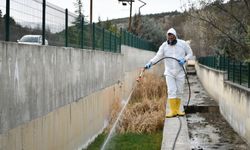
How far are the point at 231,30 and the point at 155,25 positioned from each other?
3518 centimetres

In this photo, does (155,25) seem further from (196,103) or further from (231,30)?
(196,103)

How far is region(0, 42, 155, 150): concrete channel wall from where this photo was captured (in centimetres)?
618

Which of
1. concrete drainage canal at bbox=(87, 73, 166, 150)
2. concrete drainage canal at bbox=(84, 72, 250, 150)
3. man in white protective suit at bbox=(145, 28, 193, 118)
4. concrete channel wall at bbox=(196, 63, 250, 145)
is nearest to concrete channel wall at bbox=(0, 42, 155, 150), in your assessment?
concrete drainage canal at bbox=(87, 73, 166, 150)

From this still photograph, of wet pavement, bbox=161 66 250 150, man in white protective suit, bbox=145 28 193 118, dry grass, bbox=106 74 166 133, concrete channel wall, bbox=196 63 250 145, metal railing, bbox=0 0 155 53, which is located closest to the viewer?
metal railing, bbox=0 0 155 53

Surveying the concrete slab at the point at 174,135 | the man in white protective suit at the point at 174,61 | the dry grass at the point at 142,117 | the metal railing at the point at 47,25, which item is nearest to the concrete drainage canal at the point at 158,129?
the dry grass at the point at 142,117

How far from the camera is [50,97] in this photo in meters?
8.20

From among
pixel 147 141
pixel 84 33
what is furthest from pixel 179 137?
pixel 84 33

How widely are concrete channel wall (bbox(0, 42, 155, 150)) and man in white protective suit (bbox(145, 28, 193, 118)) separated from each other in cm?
189

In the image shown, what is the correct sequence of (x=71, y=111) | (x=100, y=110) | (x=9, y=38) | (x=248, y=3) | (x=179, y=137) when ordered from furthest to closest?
(x=248, y=3)
(x=100, y=110)
(x=179, y=137)
(x=71, y=111)
(x=9, y=38)

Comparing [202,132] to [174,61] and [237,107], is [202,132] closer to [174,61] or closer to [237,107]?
[237,107]

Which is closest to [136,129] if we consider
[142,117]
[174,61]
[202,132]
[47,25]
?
[142,117]

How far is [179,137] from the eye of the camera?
10.9 m

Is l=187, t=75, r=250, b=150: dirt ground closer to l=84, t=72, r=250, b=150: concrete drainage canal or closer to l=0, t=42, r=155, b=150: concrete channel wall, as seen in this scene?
l=84, t=72, r=250, b=150: concrete drainage canal

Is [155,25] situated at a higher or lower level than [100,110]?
higher
